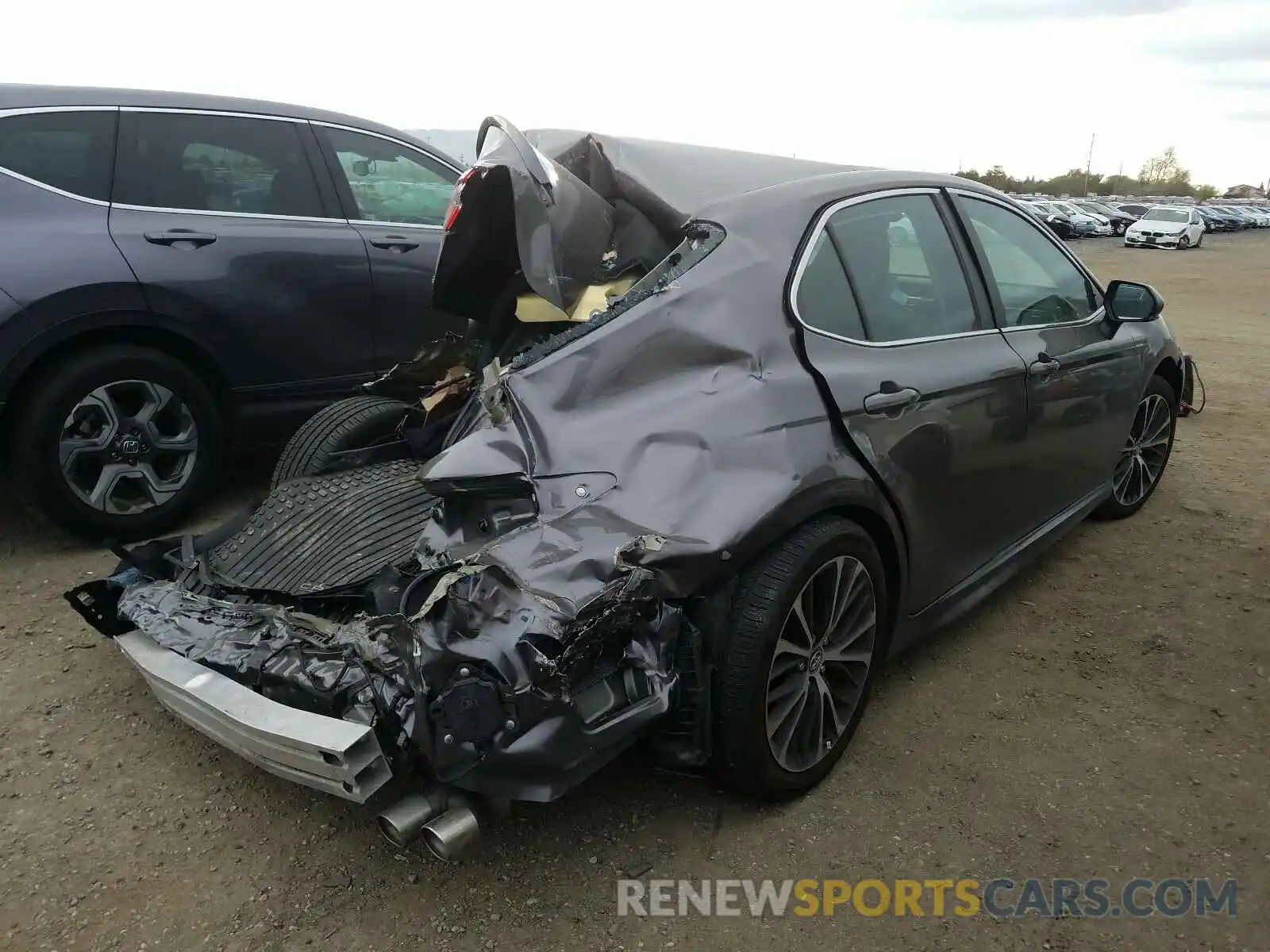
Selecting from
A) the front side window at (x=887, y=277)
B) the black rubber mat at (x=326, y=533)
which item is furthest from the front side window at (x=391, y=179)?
the front side window at (x=887, y=277)

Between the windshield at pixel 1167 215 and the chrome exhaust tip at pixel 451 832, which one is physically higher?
the chrome exhaust tip at pixel 451 832

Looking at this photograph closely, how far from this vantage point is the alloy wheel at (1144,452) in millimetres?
4406

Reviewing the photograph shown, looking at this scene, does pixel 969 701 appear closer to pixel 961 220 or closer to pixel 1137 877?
pixel 1137 877

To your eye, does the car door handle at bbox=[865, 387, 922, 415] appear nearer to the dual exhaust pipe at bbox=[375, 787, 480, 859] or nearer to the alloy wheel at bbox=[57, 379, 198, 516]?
the dual exhaust pipe at bbox=[375, 787, 480, 859]

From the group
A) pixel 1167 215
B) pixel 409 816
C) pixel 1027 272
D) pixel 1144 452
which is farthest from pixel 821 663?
pixel 1167 215

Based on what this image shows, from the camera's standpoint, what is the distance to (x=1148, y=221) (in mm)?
34094

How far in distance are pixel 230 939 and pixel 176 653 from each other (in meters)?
0.72

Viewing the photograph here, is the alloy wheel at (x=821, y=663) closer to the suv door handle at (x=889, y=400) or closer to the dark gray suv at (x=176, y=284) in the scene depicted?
the suv door handle at (x=889, y=400)

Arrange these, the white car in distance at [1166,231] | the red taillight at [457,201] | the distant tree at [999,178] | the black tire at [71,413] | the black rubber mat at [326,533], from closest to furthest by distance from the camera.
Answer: the black rubber mat at [326,533]
the red taillight at [457,201]
the black tire at [71,413]
the white car in distance at [1166,231]
the distant tree at [999,178]

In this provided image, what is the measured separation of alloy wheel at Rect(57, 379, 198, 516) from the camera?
387cm

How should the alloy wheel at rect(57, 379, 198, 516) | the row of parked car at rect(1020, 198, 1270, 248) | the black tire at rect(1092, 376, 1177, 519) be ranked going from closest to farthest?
the alloy wheel at rect(57, 379, 198, 516) < the black tire at rect(1092, 376, 1177, 519) < the row of parked car at rect(1020, 198, 1270, 248)

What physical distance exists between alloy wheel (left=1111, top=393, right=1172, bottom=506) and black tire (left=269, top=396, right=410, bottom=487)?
330 centimetres

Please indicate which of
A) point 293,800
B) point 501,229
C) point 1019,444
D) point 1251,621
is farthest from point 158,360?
point 1251,621

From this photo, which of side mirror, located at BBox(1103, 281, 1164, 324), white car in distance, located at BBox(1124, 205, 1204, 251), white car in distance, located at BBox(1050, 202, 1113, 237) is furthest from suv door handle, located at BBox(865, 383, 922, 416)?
white car in distance, located at BBox(1050, 202, 1113, 237)
